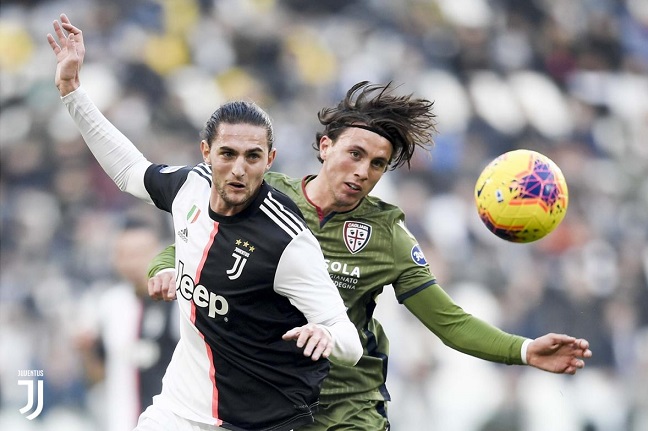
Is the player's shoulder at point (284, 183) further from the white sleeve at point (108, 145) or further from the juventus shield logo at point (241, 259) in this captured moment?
the juventus shield logo at point (241, 259)

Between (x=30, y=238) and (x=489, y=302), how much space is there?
4339mm

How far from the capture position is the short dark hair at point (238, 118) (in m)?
4.20

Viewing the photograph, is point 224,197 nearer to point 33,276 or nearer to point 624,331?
point 33,276

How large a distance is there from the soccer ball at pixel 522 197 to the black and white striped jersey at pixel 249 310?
109cm

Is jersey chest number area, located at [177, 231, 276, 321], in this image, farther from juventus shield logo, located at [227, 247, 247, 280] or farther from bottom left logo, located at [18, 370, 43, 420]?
bottom left logo, located at [18, 370, 43, 420]

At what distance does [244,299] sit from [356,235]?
35.1 inches

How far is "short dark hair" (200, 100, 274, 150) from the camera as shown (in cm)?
420

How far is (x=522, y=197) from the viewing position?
15.7 feet

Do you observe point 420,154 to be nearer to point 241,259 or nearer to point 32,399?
point 32,399

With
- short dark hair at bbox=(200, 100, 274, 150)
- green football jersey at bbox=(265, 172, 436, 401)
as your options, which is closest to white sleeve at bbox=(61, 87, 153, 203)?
short dark hair at bbox=(200, 100, 274, 150)

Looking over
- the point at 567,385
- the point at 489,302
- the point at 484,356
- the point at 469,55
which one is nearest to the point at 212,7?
the point at 469,55

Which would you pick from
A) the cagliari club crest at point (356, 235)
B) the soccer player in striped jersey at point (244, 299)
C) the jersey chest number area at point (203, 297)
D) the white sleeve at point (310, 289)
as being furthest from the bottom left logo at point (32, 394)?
the white sleeve at point (310, 289)

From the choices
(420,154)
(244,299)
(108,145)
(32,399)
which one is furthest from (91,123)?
(420,154)

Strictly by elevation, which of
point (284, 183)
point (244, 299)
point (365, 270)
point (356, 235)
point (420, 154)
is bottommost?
point (244, 299)
